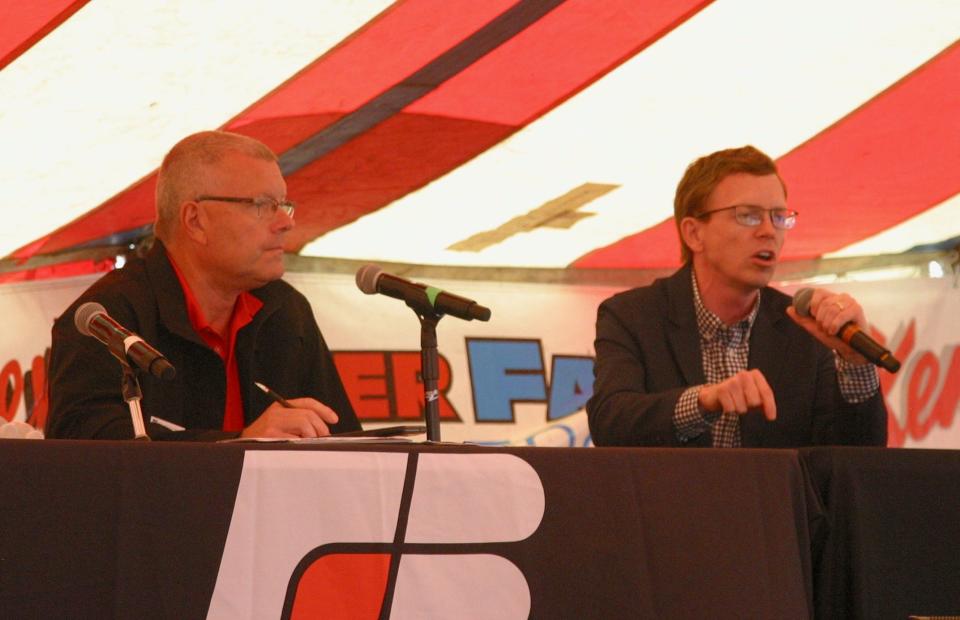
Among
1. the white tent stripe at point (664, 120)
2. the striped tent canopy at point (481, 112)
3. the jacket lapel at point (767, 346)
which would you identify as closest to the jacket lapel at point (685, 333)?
the jacket lapel at point (767, 346)

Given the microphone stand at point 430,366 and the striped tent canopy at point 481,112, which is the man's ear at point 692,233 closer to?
the microphone stand at point 430,366

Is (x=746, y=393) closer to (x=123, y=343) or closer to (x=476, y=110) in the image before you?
(x=123, y=343)

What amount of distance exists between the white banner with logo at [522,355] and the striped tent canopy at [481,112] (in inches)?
8.3

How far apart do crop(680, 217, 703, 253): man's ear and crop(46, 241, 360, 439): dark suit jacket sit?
88 cm

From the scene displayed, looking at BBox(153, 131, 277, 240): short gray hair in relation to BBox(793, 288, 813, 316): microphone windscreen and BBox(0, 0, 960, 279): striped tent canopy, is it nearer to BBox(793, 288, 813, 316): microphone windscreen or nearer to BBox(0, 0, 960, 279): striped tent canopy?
BBox(0, 0, 960, 279): striped tent canopy

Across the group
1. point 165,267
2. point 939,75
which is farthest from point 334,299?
point 939,75

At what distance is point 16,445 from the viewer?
128 centimetres

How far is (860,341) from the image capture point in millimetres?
1923

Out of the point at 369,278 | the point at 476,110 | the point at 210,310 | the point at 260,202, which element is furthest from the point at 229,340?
the point at 476,110

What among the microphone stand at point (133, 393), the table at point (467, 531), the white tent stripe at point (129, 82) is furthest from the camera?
the white tent stripe at point (129, 82)

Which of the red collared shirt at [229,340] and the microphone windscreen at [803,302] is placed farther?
the red collared shirt at [229,340]

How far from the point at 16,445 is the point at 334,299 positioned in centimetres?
306

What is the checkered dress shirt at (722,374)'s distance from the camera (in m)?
2.15

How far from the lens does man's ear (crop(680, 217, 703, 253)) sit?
2627mm
